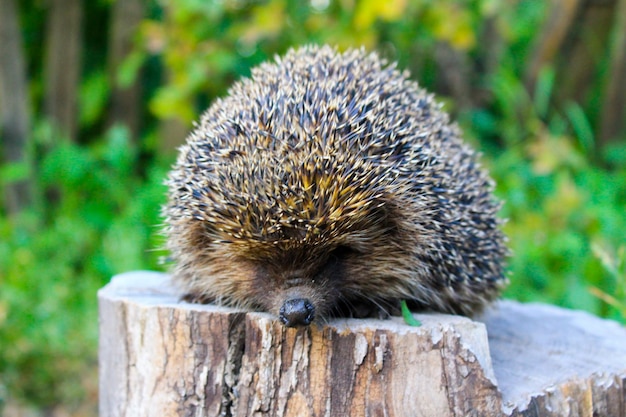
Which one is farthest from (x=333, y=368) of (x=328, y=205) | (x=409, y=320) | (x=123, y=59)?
(x=123, y=59)

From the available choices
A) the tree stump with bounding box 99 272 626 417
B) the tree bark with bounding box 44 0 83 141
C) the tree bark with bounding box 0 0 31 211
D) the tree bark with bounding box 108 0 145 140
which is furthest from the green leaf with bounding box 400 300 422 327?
the tree bark with bounding box 44 0 83 141

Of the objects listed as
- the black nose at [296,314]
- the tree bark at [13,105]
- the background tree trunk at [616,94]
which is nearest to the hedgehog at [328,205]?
the black nose at [296,314]

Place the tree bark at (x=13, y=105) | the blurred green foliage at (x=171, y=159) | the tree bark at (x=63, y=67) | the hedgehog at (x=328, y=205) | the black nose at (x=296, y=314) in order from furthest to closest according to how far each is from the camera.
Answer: the tree bark at (x=63, y=67) < the tree bark at (x=13, y=105) < the blurred green foliage at (x=171, y=159) < the hedgehog at (x=328, y=205) < the black nose at (x=296, y=314)

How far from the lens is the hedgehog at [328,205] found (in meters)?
2.96

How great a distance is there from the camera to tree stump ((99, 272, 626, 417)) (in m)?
2.82

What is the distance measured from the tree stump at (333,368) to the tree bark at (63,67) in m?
7.02

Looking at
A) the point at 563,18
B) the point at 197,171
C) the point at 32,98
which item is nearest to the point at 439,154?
the point at 197,171

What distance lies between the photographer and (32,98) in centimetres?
1116

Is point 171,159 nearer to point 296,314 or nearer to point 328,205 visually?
point 328,205

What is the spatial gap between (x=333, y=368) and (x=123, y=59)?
27.5 feet

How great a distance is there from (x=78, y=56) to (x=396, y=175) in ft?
26.9

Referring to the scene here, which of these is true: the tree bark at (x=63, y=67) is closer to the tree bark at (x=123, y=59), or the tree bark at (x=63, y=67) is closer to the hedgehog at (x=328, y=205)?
the tree bark at (x=123, y=59)

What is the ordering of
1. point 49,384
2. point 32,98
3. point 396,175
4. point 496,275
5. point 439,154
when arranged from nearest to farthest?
1. point 396,175
2. point 439,154
3. point 496,275
4. point 49,384
5. point 32,98

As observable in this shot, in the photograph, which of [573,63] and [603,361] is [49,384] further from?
[573,63]
